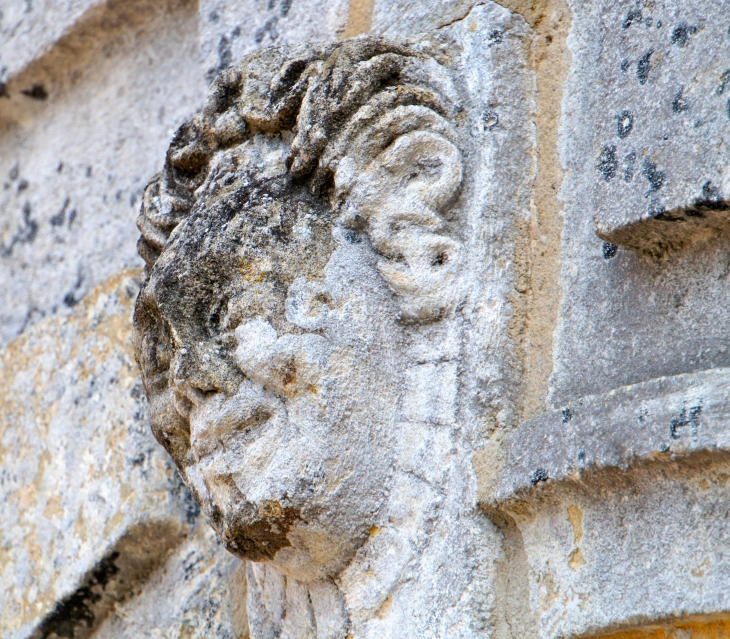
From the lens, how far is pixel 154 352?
124 centimetres

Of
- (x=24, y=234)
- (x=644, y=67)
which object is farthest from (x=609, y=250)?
(x=24, y=234)

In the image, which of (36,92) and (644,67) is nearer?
(644,67)

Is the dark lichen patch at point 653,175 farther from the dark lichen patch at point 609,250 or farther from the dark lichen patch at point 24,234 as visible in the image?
the dark lichen patch at point 24,234

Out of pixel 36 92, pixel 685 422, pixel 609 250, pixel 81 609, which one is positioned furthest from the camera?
pixel 36 92

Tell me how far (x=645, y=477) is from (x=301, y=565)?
415 millimetres

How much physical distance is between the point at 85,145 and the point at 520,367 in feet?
3.92

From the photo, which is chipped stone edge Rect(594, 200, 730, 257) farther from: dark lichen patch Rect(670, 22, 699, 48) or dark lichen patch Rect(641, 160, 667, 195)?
dark lichen patch Rect(670, 22, 699, 48)

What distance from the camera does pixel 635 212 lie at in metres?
1.01

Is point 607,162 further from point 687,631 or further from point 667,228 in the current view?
point 687,631

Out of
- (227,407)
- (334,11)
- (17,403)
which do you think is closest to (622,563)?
(227,407)

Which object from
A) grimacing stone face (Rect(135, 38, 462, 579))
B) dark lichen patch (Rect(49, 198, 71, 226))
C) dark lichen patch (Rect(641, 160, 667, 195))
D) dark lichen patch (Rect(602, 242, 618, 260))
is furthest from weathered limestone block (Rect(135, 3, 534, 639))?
dark lichen patch (Rect(49, 198, 71, 226))

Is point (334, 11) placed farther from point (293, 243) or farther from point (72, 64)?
point (72, 64)

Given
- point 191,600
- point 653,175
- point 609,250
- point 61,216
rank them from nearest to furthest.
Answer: point 653,175 < point 609,250 < point 191,600 < point 61,216

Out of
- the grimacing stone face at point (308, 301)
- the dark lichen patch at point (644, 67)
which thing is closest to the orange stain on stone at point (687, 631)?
the grimacing stone face at point (308, 301)
